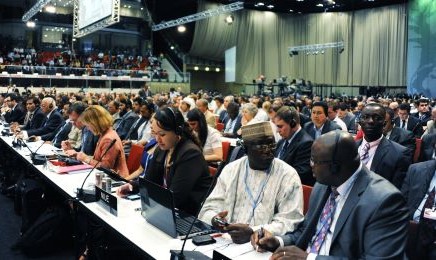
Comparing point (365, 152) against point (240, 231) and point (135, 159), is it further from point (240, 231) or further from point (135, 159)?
point (135, 159)

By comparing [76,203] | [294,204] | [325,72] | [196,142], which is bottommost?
[76,203]

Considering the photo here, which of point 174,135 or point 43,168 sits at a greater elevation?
point 174,135

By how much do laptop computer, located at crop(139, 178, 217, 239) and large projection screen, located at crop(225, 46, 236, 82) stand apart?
21070 mm

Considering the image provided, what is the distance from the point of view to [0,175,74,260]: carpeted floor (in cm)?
438

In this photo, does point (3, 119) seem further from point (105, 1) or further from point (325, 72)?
point (325, 72)

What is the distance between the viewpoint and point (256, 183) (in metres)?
2.62

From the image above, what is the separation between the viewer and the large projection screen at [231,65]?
78.0 ft

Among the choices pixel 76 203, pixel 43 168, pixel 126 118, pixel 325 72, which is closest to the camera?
pixel 76 203

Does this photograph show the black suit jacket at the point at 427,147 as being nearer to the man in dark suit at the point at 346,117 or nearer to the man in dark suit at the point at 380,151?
the man in dark suit at the point at 380,151

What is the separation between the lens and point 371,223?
1817 mm

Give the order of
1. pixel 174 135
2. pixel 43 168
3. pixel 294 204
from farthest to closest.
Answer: pixel 43 168
pixel 174 135
pixel 294 204

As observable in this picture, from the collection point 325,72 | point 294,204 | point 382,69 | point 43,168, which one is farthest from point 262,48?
point 294,204

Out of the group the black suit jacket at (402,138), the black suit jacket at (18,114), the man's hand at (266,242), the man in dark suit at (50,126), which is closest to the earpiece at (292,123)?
the black suit jacket at (402,138)

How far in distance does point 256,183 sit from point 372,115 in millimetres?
1764
